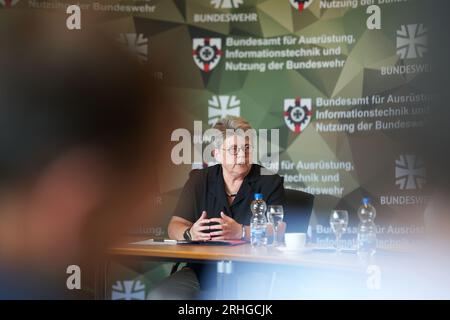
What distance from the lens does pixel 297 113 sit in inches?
170

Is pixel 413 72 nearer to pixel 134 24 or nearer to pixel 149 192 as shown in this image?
pixel 134 24

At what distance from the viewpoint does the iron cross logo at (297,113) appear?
14.1ft

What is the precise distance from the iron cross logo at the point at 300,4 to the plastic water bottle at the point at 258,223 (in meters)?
2.20

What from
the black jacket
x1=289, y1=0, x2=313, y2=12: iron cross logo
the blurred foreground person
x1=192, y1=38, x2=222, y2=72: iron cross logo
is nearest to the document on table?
the black jacket

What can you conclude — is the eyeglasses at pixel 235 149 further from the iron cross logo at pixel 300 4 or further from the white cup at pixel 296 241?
the iron cross logo at pixel 300 4

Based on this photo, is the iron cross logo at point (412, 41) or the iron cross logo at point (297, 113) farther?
the iron cross logo at point (297, 113)

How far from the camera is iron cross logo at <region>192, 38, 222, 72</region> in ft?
14.5

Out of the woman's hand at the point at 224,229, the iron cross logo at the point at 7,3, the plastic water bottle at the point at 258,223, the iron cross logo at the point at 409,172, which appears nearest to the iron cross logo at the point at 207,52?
the iron cross logo at the point at 409,172

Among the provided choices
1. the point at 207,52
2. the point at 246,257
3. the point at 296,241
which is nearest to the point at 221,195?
the point at 296,241

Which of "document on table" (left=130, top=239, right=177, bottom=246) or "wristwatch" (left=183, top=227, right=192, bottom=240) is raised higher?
"wristwatch" (left=183, top=227, right=192, bottom=240)

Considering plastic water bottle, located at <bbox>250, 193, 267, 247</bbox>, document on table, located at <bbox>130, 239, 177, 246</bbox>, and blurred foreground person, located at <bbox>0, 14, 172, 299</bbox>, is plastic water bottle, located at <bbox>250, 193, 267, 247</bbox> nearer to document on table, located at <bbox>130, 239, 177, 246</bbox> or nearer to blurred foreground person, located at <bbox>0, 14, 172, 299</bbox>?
document on table, located at <bbox>130, 239, 177, 246</bbox>

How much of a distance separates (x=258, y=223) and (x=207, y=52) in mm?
2201

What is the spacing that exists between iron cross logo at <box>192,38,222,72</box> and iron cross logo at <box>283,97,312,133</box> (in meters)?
0.69
